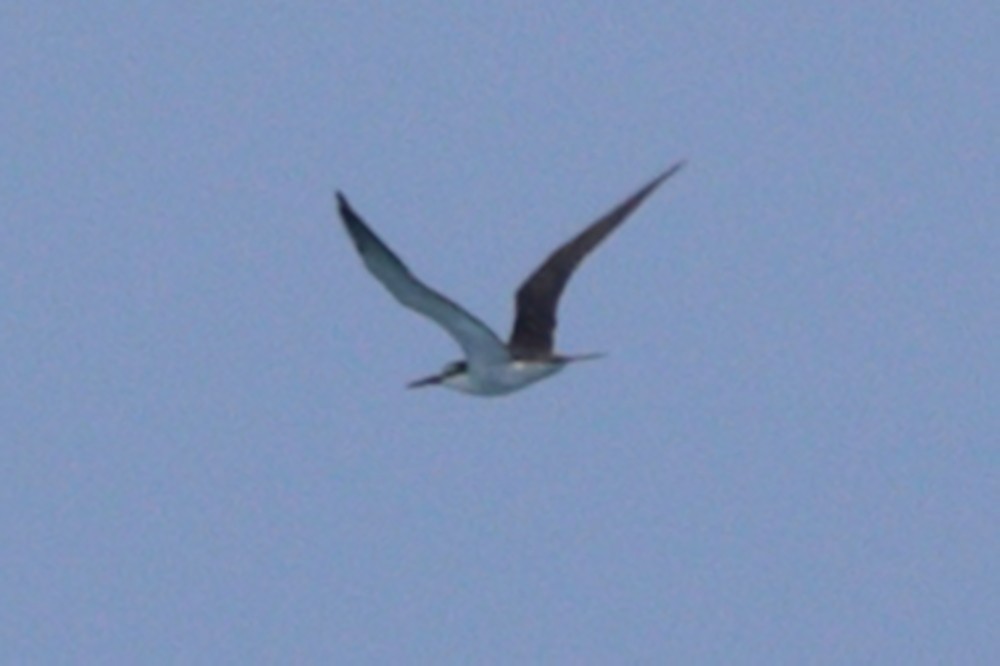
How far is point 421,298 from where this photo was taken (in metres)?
25.8

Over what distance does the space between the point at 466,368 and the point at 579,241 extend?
368 centimetres

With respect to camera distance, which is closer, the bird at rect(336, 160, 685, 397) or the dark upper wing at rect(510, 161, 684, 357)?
the bird at rect(336, 160, 685, 397)

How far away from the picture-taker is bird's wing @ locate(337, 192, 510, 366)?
2489 centimetres

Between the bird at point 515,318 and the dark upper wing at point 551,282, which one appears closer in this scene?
the bird at point 515,318

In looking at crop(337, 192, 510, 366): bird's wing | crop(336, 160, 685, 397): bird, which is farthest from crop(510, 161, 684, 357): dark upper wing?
crop(337, 192, 510, 366): bird's wing

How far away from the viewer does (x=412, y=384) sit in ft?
92.4

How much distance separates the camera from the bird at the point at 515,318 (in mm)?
25203

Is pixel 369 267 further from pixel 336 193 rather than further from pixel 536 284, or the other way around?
pixel 536 284

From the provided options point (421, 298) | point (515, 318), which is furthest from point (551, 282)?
point (421, 298)

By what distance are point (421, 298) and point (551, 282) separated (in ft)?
15.1

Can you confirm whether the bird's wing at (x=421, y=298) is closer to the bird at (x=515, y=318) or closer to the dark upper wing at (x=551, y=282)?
the bird at (x=515, y=318)

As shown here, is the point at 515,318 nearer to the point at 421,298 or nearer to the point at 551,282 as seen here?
the point at 551,282

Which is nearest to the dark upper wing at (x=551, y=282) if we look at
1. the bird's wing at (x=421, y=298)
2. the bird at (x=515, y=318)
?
the bird at (x=515, y=318)

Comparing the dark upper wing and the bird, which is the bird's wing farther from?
the dark upper wing
